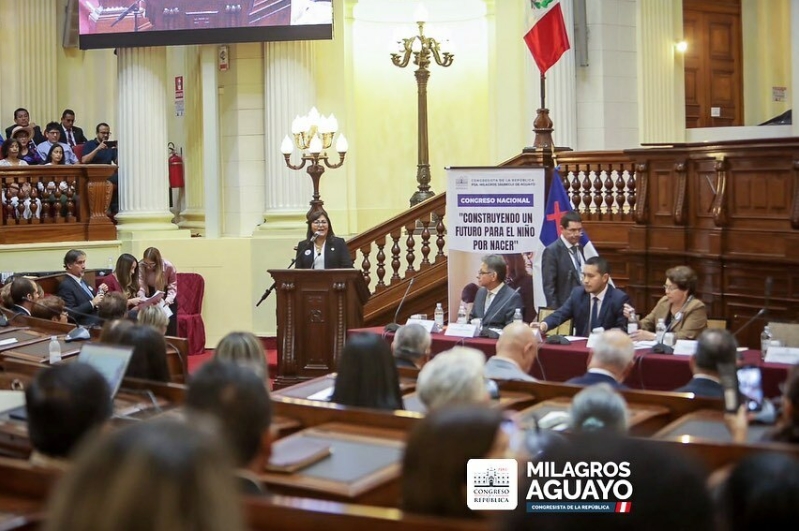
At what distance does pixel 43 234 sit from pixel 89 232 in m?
0.49

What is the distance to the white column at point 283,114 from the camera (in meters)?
12.0

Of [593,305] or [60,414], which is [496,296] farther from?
[60,414]

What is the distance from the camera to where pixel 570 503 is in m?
2.20

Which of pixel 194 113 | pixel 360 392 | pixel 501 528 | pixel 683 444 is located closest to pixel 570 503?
pixel 501 528

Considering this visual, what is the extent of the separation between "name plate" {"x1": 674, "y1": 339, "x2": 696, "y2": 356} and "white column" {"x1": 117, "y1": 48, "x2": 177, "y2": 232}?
7.23m

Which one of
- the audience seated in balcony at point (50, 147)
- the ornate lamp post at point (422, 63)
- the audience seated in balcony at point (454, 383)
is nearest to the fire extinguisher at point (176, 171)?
the audience seated in balcony at point (50, 147)

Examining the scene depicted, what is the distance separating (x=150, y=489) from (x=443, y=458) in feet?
3.16

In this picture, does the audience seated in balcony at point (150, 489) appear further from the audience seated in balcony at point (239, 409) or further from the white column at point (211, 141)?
the white column at point (211, 141)

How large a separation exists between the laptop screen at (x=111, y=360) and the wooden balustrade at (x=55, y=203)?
7.87 m

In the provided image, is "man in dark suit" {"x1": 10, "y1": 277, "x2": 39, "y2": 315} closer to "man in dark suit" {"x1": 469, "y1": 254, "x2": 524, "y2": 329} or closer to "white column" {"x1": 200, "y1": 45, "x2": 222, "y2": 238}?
"man in dark suit" {"x1": 469, "y1": 254, "x2": 524, "y2": 329}

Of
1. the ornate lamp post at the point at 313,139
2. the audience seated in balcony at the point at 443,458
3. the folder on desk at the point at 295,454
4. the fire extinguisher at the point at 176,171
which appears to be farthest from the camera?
the fire extinguisher at the point at 176,171

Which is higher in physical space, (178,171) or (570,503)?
(178,171)

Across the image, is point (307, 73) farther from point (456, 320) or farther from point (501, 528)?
point (501, 528)

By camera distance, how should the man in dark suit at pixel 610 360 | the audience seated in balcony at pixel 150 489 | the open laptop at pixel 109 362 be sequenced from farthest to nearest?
the man in dark suit at pixel 610 360 < the open laptop at pixel 109 362 < the audience seated in balcony at pixel 150 489
